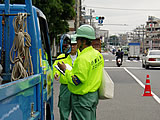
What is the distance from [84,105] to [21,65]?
2.93ft

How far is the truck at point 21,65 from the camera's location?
136 inches

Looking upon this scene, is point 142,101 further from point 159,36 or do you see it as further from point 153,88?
point 159,36

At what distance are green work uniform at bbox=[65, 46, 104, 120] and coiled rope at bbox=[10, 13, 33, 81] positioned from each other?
48cm

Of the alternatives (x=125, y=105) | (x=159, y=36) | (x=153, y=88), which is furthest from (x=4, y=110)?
(x=159, y=36)

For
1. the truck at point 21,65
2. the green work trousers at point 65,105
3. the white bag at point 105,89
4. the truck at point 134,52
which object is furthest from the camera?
the truck at point 134,52

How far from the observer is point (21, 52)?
4285mm

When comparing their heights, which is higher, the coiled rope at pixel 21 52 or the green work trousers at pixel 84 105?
the coiled rope at pixel 21 52

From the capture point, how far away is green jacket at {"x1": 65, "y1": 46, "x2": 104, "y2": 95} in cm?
425

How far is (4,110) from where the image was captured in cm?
316

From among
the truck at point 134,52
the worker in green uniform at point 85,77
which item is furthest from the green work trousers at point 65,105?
the truck at point 134,52

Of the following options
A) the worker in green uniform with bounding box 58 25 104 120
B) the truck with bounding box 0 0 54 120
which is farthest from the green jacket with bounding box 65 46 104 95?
the truck with bounding box 0 0 54 120

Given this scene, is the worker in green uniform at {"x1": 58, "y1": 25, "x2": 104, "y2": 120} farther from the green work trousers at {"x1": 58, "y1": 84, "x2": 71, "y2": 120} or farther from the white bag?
the green work trousers at {"x1": 58, "y1": 84, "x2": 71, "y2": 120}

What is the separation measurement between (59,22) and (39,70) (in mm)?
30326

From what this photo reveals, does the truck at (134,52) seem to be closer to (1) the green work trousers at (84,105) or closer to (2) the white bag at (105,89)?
(2) the white bag at (105,89)
